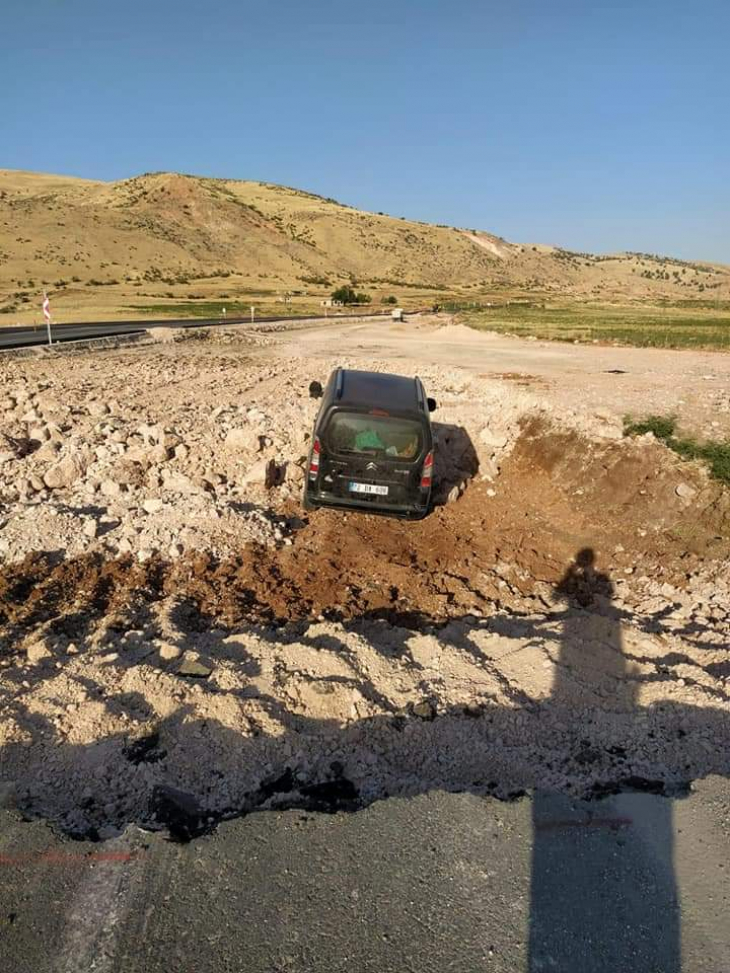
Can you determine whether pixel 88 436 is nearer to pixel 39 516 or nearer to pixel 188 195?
pixel 39 516

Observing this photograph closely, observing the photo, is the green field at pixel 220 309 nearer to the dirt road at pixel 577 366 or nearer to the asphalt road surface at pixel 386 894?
the dirt road at pixel 577 366

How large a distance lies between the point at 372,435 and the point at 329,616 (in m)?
2.54

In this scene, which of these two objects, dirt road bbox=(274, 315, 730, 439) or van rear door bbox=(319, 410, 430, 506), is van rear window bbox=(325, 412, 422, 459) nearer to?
van rear door bbox=(319, 410, 430, 506)

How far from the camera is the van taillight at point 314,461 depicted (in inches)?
334

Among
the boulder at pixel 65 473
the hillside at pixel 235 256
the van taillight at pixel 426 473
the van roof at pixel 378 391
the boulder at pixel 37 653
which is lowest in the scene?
the boulder at pixel 37 653

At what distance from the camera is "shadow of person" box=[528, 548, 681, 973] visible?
3.04m

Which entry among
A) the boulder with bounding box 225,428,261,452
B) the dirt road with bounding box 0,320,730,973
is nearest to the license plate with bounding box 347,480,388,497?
the dirt road with bounding box 0,320,730,973

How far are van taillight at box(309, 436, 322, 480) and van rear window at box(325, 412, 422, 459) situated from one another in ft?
0.64

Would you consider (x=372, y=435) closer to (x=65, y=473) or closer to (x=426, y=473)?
(x=426, y=473)

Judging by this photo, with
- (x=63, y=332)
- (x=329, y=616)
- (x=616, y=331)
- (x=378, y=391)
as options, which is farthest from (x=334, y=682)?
(x=616, y=331)

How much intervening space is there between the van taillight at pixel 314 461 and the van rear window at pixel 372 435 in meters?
0.20

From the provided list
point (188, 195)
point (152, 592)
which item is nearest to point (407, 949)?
point (152, 592)

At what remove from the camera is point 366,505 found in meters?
8.57

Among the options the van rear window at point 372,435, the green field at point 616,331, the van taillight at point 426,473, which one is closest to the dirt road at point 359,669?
the van taillight at point 426,473
